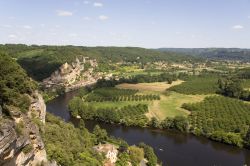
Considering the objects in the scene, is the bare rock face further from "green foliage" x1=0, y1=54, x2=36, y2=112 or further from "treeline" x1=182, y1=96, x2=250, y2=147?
"treeline" x1=182, y1=96, x2=250, y2=147

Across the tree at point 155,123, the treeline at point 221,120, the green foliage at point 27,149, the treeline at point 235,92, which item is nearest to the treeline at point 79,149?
the green foliage at point 27,149

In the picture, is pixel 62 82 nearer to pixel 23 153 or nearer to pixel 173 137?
pixel 173 137

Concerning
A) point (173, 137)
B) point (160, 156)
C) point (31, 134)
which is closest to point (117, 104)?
A: point (173, 137)

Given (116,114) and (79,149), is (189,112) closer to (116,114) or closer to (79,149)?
(116,114)

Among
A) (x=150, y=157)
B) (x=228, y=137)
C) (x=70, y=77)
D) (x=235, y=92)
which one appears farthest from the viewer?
(x=70, y=77)

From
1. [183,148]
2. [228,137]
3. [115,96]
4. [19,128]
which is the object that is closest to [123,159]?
[183,148]

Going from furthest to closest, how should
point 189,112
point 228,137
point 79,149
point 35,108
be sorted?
point 189,112
point 228,137
point 79,149
point 35,108

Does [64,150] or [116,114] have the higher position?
[64,150]

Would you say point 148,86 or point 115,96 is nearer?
point 115,96

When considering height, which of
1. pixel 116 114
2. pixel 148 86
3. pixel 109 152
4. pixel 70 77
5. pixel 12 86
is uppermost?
pixel 12 86

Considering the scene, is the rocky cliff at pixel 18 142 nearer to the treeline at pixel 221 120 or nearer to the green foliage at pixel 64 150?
the green foliage at pixel 64 150
